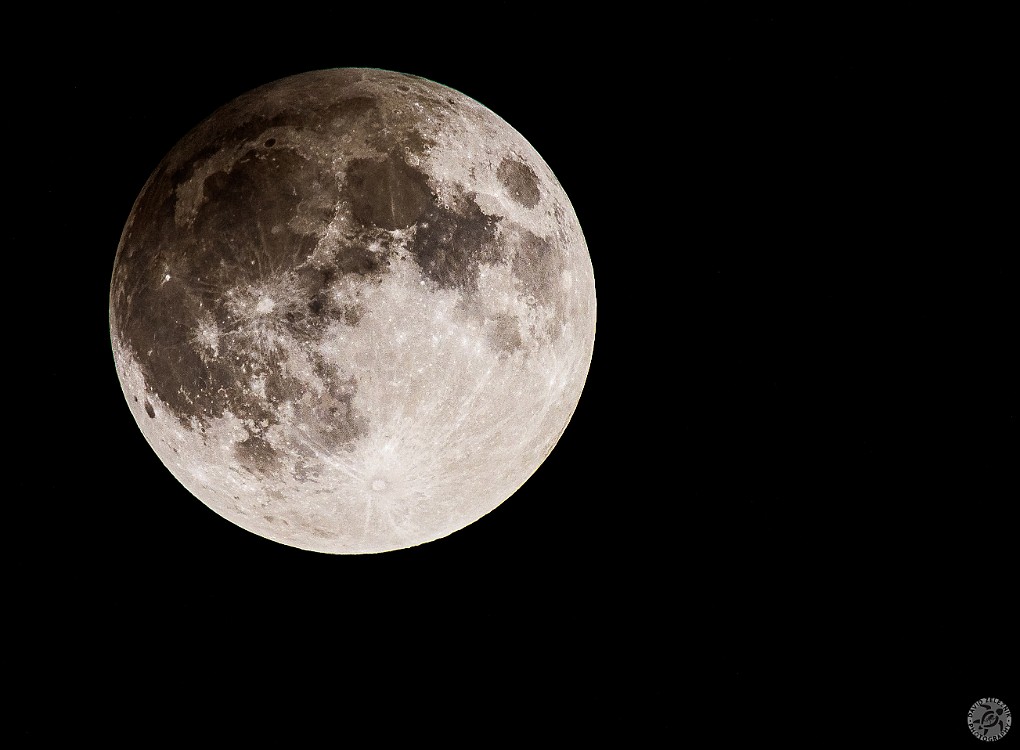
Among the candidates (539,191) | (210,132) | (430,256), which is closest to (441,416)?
(430,256)

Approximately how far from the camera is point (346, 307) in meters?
2.56

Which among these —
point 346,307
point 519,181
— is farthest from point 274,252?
point 519,181

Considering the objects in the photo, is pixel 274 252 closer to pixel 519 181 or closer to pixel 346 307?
pixel 346 307

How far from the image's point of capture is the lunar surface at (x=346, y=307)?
2588 mm

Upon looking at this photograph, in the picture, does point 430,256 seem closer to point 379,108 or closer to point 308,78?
point 379,108

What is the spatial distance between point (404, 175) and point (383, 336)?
57 centimetres

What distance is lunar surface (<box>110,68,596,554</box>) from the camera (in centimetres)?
259

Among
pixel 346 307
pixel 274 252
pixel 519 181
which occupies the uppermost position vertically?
pixel 519 181

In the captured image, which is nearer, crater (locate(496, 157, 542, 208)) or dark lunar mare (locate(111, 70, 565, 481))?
dark lunar mare (locate(111, 70, 565, 481))

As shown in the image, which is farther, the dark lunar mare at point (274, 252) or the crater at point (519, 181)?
the crater at point (519, 181)

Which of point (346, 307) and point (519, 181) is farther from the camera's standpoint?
point (519, 181)

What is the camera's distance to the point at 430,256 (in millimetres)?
2631

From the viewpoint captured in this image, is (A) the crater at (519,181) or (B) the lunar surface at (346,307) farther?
(A) the crater at (519,181)

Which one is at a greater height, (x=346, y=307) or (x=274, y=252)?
(x=274, y=252)
